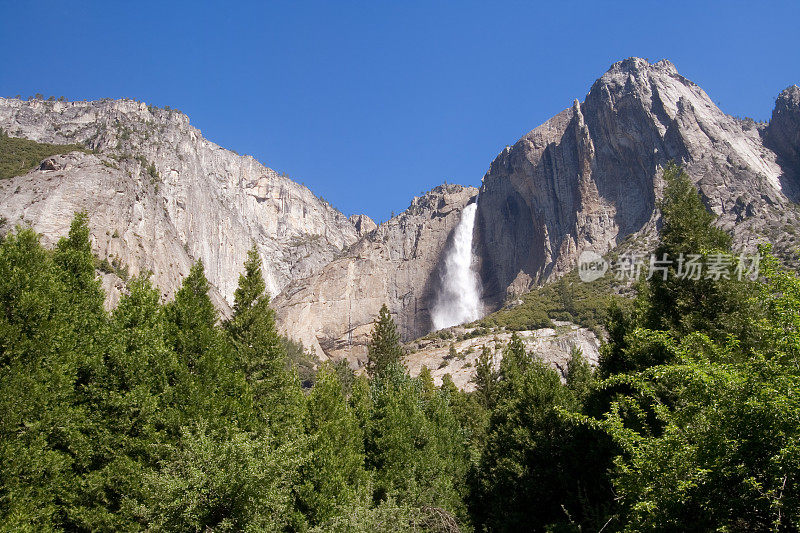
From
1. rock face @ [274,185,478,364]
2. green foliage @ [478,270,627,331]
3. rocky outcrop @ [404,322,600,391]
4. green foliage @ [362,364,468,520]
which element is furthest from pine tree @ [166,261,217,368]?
rock face @ [274,185,478,364]

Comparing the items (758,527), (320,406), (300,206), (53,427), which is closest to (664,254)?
(758,527)

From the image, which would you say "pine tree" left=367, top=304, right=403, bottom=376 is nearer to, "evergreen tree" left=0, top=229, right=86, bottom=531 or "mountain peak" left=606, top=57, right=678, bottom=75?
"evergreen tree" left=0, top=229, right=86, bottom=531

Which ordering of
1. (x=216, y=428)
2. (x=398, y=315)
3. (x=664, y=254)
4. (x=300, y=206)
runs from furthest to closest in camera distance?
(x=300, y=206)
(x=398, y=315)
(x=664, y=254)
(x=216, y=428)

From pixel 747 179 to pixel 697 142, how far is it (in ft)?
43.5

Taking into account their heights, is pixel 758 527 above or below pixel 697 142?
below

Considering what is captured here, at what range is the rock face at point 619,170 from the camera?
9762cm

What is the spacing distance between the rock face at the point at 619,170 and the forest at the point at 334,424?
7744cm

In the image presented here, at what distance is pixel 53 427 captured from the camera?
14078mm

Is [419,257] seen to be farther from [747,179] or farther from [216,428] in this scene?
[216,428]

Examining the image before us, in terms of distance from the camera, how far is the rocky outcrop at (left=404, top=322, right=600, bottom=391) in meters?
68.9

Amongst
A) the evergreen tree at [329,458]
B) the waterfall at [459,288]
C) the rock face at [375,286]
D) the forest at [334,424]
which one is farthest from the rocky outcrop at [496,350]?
the evergreen tree at [329,458]

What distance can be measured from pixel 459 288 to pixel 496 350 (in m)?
61.6

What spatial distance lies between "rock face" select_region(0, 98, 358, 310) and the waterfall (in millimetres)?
50743

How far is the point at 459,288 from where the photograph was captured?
13175 cm
